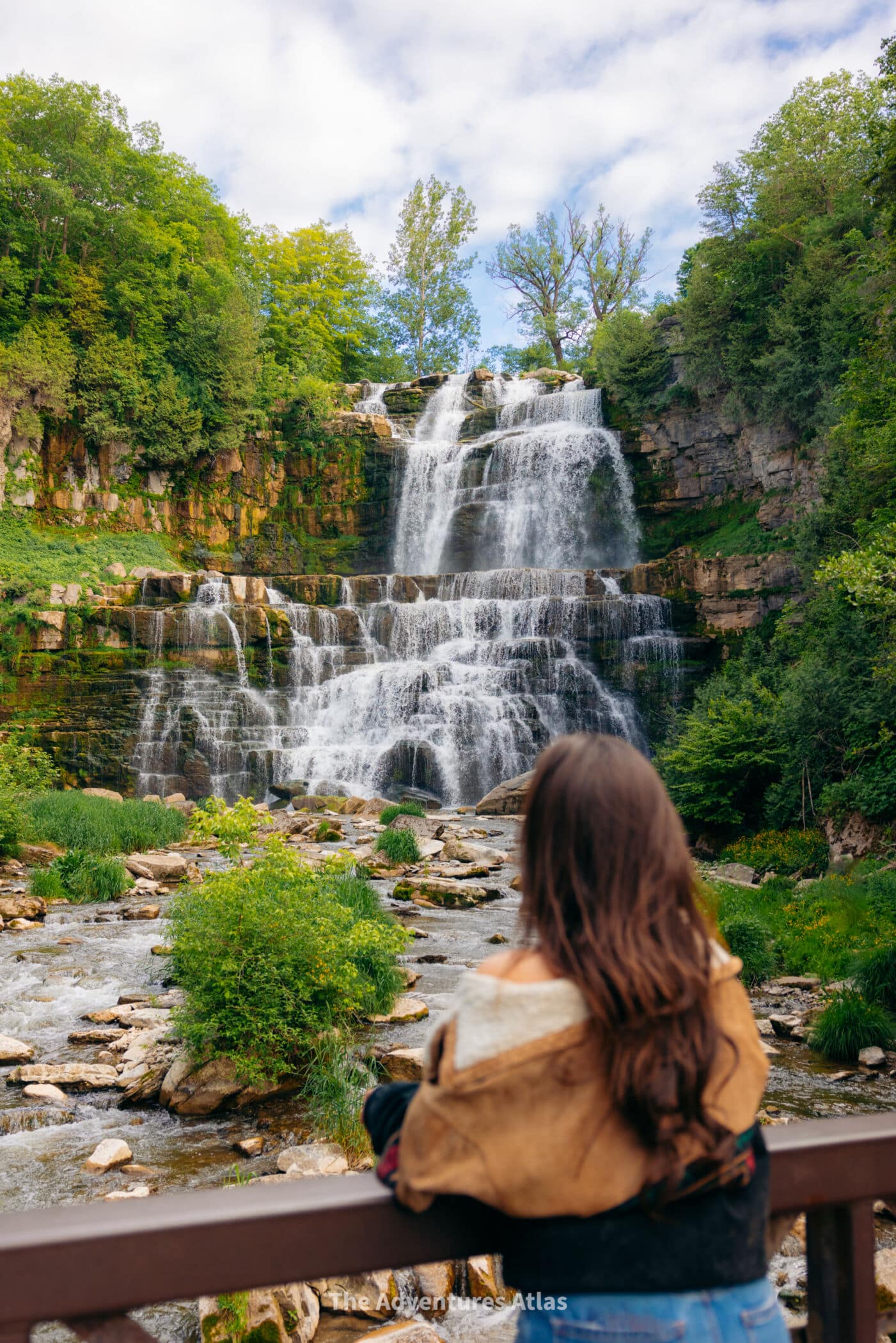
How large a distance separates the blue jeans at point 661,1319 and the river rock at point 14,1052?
5.59m

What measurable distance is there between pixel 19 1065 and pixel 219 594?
64.5 feet

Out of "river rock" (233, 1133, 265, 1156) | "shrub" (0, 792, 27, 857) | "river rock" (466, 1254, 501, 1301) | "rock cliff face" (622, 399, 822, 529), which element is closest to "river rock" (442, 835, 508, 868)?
"shrub" (0, 792, 27, 857)

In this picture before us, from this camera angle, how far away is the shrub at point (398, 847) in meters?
12.7

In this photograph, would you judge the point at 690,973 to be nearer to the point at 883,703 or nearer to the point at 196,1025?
the point at 196,1025

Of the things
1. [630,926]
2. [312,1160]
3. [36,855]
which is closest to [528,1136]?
[630,926]

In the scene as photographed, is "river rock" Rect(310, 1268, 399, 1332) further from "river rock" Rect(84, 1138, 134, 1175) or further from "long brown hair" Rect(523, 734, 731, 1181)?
"long brown hair" Rect(523, 734, 731, 1181)

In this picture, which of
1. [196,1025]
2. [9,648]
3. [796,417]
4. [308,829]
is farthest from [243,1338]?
[796,417]

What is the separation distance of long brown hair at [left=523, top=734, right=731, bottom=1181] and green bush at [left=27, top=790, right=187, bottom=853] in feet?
39.6

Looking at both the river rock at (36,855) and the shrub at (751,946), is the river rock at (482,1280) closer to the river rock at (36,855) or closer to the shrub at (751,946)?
the shrub at (751,946)

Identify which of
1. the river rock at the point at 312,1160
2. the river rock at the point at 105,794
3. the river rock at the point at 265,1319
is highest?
the river rock at the point at 265,1319

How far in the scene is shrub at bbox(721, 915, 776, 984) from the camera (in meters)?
7.85

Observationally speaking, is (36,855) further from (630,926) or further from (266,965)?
(630,926)

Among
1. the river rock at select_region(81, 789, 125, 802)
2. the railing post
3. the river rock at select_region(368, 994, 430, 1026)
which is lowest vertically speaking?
the river rock at select_region(81, 789, 125, 802)

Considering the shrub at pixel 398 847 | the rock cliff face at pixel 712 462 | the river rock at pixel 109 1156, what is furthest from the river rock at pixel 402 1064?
the rock cliff face at pixel 712 462
